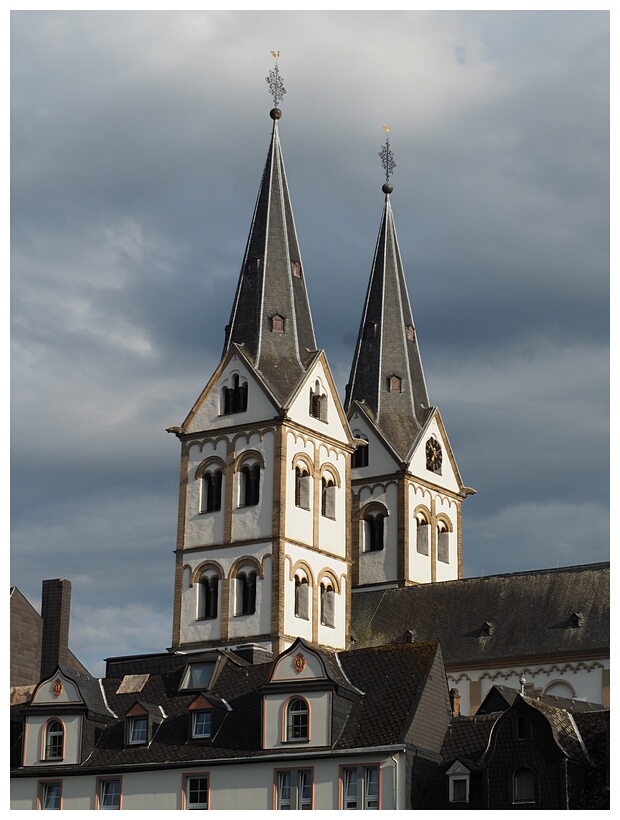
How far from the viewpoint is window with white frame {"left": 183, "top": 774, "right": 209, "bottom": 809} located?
62.6m

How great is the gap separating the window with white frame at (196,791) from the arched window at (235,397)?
3133cm

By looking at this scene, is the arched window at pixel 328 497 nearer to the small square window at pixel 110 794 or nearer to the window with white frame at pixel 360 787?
the small square window at pixel 110 794

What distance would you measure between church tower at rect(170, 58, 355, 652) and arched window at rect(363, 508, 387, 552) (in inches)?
254

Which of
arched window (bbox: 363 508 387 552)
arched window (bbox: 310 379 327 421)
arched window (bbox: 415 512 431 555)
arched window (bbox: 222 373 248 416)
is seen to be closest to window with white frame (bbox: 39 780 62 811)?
arched window (bbox: 222 373 248 416)

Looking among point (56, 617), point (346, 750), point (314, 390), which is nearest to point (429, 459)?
point (314, 390)

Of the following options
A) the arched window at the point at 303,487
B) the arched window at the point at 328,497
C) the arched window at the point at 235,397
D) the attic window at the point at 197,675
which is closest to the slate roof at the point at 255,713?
the attic window at the point at 197,675

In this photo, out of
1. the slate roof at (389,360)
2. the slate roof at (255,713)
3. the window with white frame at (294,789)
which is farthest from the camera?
the slate roof at (389,360)

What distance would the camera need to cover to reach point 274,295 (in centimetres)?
9475

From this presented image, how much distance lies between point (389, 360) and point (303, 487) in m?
15.6

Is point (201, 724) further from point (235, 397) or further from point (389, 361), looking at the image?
point (389, 361)

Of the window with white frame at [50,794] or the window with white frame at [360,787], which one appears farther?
the window with white frame at [50,794]

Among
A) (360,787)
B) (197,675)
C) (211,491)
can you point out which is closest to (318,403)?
(211,491)

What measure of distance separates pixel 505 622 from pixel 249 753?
27929mm

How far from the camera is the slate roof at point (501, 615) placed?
85194 mm
